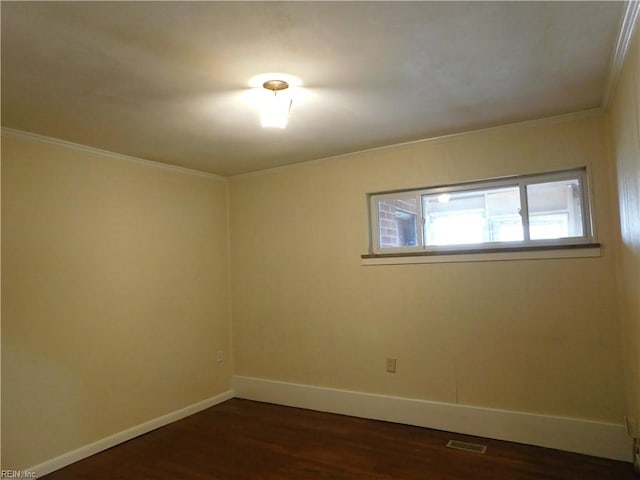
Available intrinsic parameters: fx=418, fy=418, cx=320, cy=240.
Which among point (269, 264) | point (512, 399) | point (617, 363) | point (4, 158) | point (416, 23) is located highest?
point (416, 23)

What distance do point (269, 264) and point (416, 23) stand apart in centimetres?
291

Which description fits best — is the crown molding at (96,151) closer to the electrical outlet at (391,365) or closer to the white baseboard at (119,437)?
the white baseboard at (119,437)

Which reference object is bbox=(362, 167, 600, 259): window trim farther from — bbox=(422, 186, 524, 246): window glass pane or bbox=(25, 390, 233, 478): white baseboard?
bbox=(25, 390, 233, 478): white baseboard

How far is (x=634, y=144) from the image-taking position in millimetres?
1833

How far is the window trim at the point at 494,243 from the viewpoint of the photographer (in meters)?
2.89

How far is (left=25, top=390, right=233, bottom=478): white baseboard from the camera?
2.81 meters

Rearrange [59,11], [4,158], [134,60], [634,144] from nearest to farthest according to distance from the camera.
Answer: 1. [59,11]
2. [634,144]
3. [134,60]
4. [4,158]

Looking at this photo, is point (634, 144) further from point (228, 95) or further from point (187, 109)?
point (187, 109)

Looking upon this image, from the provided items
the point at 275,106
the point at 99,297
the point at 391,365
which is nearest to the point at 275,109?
the point at 275,106

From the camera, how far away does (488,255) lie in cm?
315

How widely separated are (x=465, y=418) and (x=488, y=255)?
126cm

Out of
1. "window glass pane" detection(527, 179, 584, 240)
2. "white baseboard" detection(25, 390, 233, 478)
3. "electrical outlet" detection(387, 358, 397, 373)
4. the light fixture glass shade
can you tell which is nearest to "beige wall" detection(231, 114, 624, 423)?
"electrical outlet" detection(387, 358, 397, 373)

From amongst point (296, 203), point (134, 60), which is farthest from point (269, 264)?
point (134, 60)

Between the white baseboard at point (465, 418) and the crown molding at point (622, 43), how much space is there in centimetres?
213
